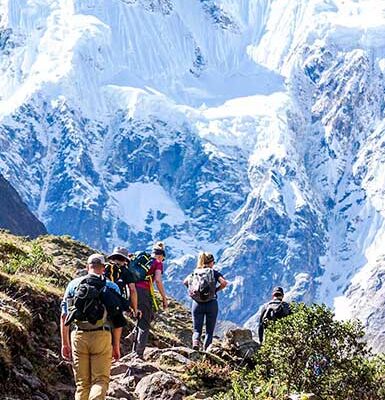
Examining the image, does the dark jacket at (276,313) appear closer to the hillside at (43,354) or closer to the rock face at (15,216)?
the hillside at (43,354)

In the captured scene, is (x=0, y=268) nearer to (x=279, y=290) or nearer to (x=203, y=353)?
(x=203, y=353)

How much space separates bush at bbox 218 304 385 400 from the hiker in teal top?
402 centimetres

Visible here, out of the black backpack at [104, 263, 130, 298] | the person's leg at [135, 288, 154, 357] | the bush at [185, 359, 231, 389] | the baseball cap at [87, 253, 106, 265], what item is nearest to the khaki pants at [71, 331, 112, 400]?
the baseball cap at [87, 253, 106, 265]

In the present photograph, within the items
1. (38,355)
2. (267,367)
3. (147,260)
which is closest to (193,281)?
(147,260)

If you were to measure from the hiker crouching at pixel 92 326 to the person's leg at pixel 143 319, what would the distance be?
16.9 ft

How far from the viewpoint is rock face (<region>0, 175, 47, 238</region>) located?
534 feet

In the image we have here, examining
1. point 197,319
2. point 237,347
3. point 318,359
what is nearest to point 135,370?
point 237,347

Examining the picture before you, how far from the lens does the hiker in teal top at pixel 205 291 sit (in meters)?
21.9

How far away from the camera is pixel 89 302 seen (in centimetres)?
1466

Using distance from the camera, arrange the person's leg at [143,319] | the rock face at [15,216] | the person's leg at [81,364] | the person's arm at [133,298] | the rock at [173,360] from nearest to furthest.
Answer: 1. the person's leg at [81,364]
2. the person's arm at [133,298]
3. the rock at [173,360]
4. the person's leg at [143,319]
5. the rock face at [15,216]

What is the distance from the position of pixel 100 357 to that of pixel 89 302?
84 cm

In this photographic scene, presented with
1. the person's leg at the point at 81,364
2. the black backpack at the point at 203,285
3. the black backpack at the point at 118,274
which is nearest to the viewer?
the person's leg at the point at 81,364

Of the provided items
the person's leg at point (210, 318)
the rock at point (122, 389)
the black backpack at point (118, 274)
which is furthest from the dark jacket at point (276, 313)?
the rock at point (122, 389)

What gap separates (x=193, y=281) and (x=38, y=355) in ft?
19.2
